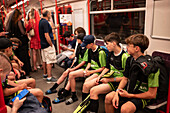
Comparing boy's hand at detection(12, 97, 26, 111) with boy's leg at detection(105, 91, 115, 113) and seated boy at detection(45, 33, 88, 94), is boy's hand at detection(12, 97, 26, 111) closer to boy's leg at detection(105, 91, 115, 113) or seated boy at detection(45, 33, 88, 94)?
boy's leg at detection(105, 91, 115, 113)

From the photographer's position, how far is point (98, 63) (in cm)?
292

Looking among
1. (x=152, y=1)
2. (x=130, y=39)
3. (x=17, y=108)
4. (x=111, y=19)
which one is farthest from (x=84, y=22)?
(x=17, y=108)

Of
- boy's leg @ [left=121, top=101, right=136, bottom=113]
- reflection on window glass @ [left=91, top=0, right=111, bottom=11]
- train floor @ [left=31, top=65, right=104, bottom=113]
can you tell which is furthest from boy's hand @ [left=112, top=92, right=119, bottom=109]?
reflection on window glass @ [left=91, top=0, right=111, bottom=11]

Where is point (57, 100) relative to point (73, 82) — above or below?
below

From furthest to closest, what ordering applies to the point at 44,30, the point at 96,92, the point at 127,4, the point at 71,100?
the point at 44,30, the point at 127,4, the point at 71,100, the point at 96,92

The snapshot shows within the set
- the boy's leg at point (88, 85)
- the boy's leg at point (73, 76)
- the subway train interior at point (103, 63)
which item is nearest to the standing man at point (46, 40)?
the subway train interior at point (103, 63)

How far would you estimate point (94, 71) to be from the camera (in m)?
2.90

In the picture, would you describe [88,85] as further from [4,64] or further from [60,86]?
[4,64]

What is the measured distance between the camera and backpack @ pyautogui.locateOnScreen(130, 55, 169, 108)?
1.81 meters

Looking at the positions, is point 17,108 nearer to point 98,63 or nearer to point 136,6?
point 98,63

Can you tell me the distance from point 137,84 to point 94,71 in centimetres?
94

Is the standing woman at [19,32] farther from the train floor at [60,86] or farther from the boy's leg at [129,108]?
the boy's leg at [129,108]

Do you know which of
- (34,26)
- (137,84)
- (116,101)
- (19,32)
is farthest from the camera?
(34,26)

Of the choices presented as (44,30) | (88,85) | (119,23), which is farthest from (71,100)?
(119,23)
